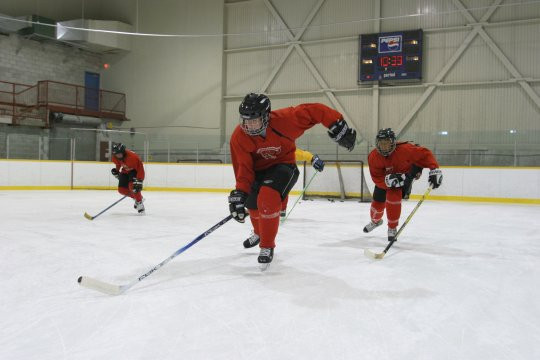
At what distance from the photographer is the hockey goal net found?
424 inches

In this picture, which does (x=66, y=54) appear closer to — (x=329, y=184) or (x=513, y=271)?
(x=329, y=184)

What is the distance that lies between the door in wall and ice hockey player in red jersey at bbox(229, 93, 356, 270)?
659 inches

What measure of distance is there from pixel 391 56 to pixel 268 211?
13076 millimetres

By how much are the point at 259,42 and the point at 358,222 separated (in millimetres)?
12624

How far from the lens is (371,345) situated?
1724 mm

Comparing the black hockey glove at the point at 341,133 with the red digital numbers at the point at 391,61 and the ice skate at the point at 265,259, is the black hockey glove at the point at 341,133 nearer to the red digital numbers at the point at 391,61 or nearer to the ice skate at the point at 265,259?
the ice skate at the point at 265,259

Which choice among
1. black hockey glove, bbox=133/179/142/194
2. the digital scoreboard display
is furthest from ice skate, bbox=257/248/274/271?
the digital scoreboard display

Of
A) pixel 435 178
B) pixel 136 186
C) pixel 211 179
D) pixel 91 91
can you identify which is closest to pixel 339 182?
pixel 211 179

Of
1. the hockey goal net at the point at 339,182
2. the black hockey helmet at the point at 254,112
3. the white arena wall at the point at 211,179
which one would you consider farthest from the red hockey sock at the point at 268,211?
the white arena wall at the point at 211,179

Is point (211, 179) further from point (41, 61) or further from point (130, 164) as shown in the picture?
point (41, 61)

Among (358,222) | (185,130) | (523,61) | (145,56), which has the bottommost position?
(358,222)

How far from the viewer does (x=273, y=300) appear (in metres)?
2.32

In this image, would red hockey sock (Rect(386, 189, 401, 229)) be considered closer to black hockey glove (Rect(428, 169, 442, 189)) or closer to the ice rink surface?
the ice rink surface

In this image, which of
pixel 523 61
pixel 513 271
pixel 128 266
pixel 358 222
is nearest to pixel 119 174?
pixel 358 222
